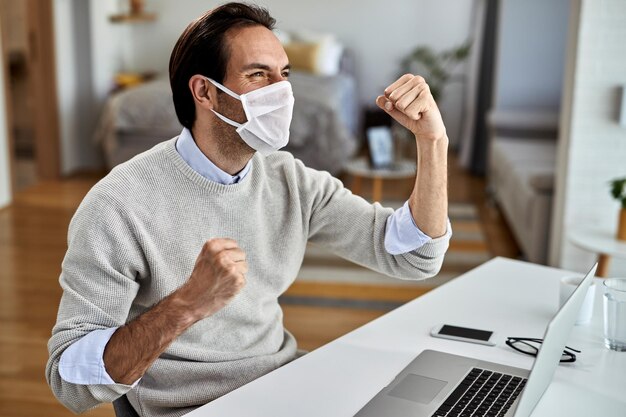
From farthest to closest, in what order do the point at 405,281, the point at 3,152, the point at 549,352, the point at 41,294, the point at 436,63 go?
1. the point at 436,63
2. the point at 3,152
3. the point at 405,281
4. the point at 41,294
5. the point at 549,352

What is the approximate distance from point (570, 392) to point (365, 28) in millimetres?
6233

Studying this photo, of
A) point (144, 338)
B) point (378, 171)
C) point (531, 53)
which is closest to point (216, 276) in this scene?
point (144, 338)

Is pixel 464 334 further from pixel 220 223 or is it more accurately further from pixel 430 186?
pixel 220 223

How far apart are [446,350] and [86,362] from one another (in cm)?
61

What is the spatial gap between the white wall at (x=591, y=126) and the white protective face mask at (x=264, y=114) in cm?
212

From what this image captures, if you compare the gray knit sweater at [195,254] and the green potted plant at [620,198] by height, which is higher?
the gray knit sweater at [195,254]

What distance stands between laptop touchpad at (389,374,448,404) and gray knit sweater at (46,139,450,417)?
30cm

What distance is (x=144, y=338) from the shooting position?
3.96 ft

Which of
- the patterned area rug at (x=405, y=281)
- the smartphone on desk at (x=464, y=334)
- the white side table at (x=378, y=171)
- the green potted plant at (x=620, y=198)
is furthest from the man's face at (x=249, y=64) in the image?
the white side table at (x=378, y=171)

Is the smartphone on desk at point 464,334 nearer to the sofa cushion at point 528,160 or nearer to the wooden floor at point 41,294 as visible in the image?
the wooden floor at point 41,294

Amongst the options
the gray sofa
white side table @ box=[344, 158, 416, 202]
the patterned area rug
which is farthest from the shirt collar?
white side table @ box=[344, 158, 416, 202]

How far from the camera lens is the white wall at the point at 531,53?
5684 millimetres

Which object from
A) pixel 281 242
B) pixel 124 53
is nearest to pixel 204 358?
pixel 281 242

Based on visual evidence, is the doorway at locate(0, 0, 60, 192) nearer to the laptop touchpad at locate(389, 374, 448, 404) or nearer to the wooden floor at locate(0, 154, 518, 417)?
the wooden floor at locate(0, 154, 518, 417)
